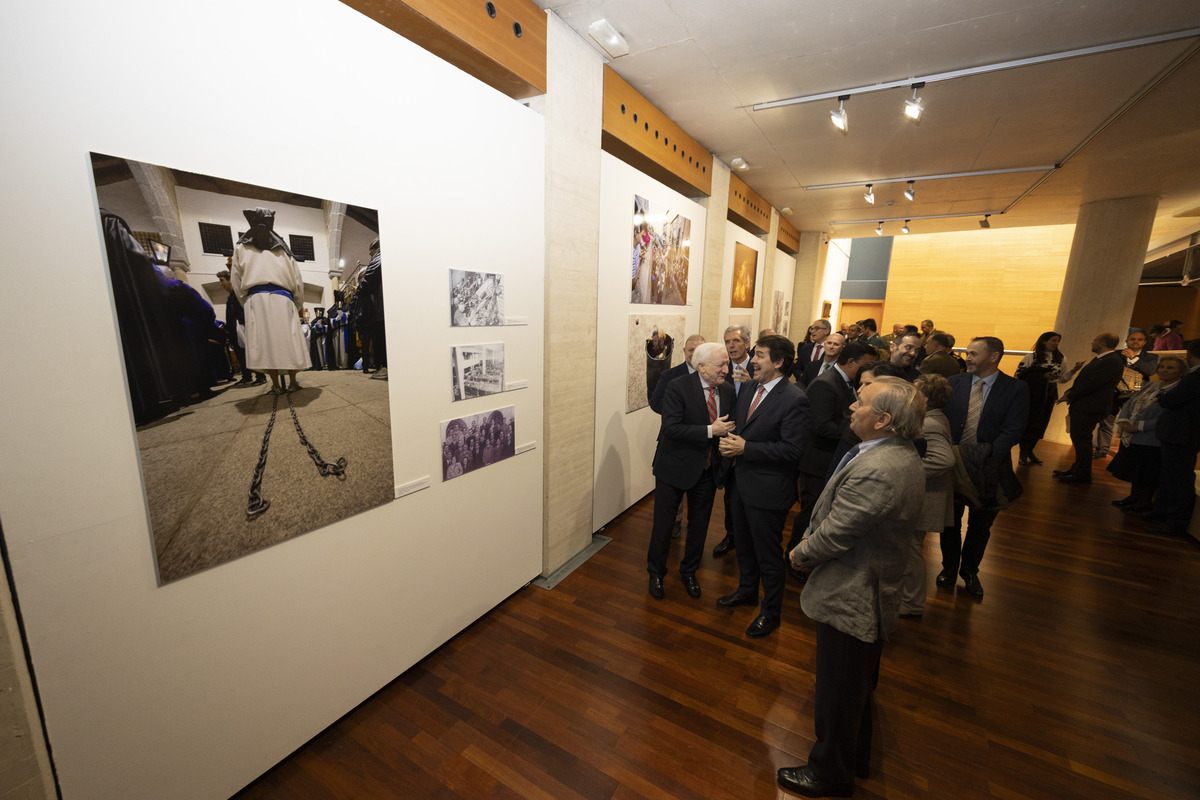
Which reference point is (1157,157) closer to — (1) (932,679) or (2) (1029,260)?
(1) (932,679)

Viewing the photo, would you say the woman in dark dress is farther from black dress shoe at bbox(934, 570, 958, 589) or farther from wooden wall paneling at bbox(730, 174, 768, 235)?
wooden wall paneling at bbox(730, 174, 768, 235)

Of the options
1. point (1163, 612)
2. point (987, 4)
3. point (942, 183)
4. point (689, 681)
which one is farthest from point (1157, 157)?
point (689, 681)

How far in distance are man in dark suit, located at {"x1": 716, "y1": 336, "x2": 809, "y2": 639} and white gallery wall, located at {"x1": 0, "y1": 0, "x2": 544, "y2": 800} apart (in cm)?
170

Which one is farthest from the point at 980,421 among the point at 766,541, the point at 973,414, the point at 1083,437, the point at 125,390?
the point at 125,390

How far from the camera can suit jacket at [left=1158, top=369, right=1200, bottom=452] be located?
3971mm

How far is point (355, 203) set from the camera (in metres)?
2.05

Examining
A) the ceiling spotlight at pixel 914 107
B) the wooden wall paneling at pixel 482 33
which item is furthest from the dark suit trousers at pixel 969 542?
the wooden wall paneling at pixel 482 33

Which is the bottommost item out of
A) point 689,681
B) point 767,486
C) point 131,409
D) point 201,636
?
Answer: point 689,681

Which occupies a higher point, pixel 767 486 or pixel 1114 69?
pixel 1114 69

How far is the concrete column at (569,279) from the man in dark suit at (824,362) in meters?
2.05

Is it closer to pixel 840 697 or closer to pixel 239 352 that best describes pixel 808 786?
pixel 840 697

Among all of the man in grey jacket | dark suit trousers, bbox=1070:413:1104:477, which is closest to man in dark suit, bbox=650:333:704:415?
the man in grey jacket

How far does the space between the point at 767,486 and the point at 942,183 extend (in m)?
6.29

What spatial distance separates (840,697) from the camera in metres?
1.83
